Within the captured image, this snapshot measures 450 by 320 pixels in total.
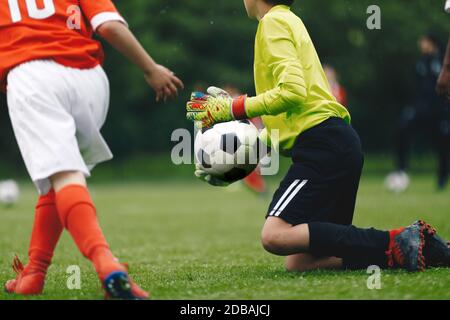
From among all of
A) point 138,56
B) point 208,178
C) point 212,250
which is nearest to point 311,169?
point 208,178

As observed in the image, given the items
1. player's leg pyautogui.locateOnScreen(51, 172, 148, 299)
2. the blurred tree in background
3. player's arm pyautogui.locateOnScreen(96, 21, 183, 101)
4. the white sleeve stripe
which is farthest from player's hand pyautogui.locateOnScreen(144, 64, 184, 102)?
the blurred tree in background

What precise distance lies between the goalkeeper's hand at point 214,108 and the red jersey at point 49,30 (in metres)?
0.71

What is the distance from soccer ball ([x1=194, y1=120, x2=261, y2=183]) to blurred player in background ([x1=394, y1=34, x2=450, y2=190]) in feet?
29.5

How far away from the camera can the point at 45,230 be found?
390 cm

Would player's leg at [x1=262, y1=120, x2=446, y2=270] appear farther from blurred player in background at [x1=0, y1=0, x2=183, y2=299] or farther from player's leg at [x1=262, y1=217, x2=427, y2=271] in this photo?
blurred player in background at [x1=0, y1=0, x2=183, y2=299]

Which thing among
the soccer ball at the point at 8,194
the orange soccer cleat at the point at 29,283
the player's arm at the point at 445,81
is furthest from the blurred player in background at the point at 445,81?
the soccer ball at the point at 8,194

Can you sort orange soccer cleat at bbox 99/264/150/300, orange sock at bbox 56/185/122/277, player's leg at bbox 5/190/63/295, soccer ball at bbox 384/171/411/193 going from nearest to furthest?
orange soccer cleat at bbox 99/264/150/300, orange sock at bbox 56/185/122/277, player's leg at bbox 5/190/63/295, soccer ball at bbox 384/171/411/193

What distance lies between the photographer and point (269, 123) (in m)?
4.52

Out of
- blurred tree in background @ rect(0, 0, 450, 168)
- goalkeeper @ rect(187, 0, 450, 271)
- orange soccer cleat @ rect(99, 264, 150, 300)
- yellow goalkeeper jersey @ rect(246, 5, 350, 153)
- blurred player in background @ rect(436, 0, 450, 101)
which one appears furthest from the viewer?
blurred tree in background @ rect(0, 0, 450, 168)

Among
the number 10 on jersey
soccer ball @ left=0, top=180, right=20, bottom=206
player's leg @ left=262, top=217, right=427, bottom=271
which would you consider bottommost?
soccer ball @ left=0, top=180, right=20, bottom=206

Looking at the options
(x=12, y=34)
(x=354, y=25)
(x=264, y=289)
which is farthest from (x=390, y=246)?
(x=354, y=25)

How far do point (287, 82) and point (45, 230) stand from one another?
1.41m

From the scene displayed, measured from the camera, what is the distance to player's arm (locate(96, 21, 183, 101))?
11.8ft

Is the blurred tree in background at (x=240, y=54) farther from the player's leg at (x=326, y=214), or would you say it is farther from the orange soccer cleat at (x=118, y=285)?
the orange soccer cleat at (x=118, y=285)
